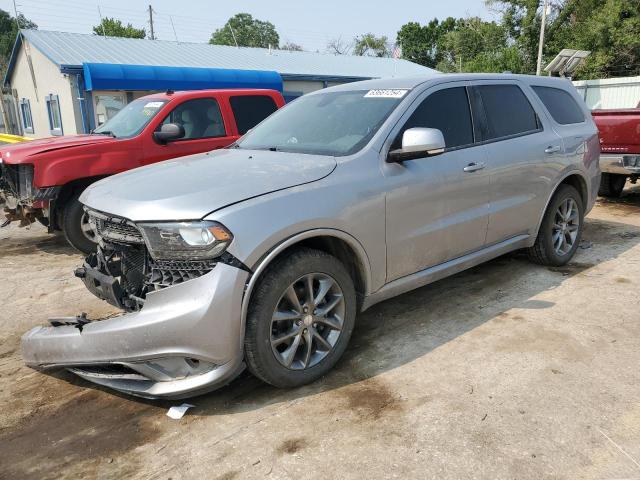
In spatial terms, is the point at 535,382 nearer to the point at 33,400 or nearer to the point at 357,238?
the point at 357,238

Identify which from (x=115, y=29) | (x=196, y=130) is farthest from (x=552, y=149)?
(x=115, y=29)

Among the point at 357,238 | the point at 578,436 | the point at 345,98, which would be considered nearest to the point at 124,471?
the point at 357,238

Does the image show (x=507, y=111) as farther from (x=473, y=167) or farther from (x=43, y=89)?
(x=43, y=89)

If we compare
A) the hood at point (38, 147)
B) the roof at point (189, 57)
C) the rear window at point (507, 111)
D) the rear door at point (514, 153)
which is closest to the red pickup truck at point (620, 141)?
the rear door at point (514, 153)

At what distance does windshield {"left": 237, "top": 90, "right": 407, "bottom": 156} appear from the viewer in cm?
369

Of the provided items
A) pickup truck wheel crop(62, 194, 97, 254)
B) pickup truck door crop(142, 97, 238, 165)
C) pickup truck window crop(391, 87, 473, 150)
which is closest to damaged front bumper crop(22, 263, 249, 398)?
pickup truck window crop(391, 87, 473, 150)

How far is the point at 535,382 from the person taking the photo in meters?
3.22

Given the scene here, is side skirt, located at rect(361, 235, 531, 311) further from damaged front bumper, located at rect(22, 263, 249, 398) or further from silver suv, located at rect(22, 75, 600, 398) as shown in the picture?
damaged front bumper, located at rect(22, 263, 249, 398)

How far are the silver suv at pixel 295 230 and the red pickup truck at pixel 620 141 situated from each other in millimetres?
3812

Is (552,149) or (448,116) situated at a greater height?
(448,116)

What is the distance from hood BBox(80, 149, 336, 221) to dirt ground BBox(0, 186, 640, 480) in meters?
1.15

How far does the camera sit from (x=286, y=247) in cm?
299

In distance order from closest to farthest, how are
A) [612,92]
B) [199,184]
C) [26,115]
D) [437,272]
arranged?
[199,184] → [437,272] → [612,92] → [26,115]

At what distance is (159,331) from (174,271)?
322 millimetres
